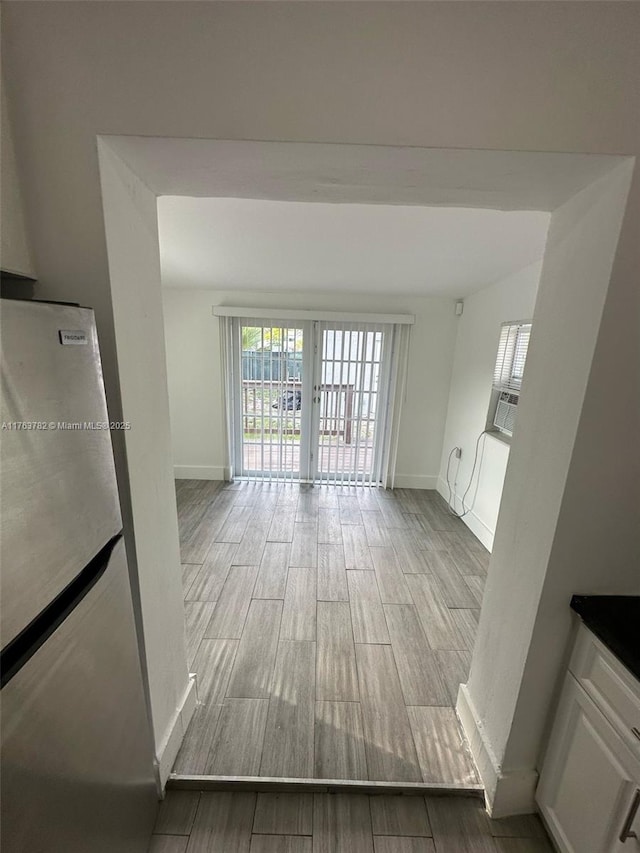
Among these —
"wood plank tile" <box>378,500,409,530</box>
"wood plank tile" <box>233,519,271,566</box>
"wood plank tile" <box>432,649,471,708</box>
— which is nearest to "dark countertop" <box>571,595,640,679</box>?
"wood plank tile" <box>432,649,471,708</box>

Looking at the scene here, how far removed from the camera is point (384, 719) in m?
1.53

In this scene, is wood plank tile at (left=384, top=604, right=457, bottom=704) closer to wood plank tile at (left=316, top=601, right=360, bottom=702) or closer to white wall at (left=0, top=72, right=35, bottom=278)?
wood plank tile at (left=316, top=601, right=360, bottom=702)

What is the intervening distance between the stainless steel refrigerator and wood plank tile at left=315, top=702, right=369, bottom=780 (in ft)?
2.47

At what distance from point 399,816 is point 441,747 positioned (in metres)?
0.30

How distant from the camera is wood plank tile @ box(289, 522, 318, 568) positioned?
2653mm

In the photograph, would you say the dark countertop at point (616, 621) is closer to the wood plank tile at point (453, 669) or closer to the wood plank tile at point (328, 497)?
the wood plank tile at point (453, 669)

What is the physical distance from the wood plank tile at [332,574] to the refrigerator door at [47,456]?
185cm

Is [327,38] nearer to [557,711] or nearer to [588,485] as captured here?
[588,485]

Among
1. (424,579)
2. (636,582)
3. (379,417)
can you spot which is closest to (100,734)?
(636,582)

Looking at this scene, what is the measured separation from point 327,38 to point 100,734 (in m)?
1.62

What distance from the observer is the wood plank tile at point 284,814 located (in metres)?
1.17

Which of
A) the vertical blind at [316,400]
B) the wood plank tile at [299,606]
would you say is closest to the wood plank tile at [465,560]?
the wood plank tile at [299,606]

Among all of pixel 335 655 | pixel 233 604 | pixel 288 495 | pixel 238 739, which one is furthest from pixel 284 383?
pixel 238 739

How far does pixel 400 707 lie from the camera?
1584mm
